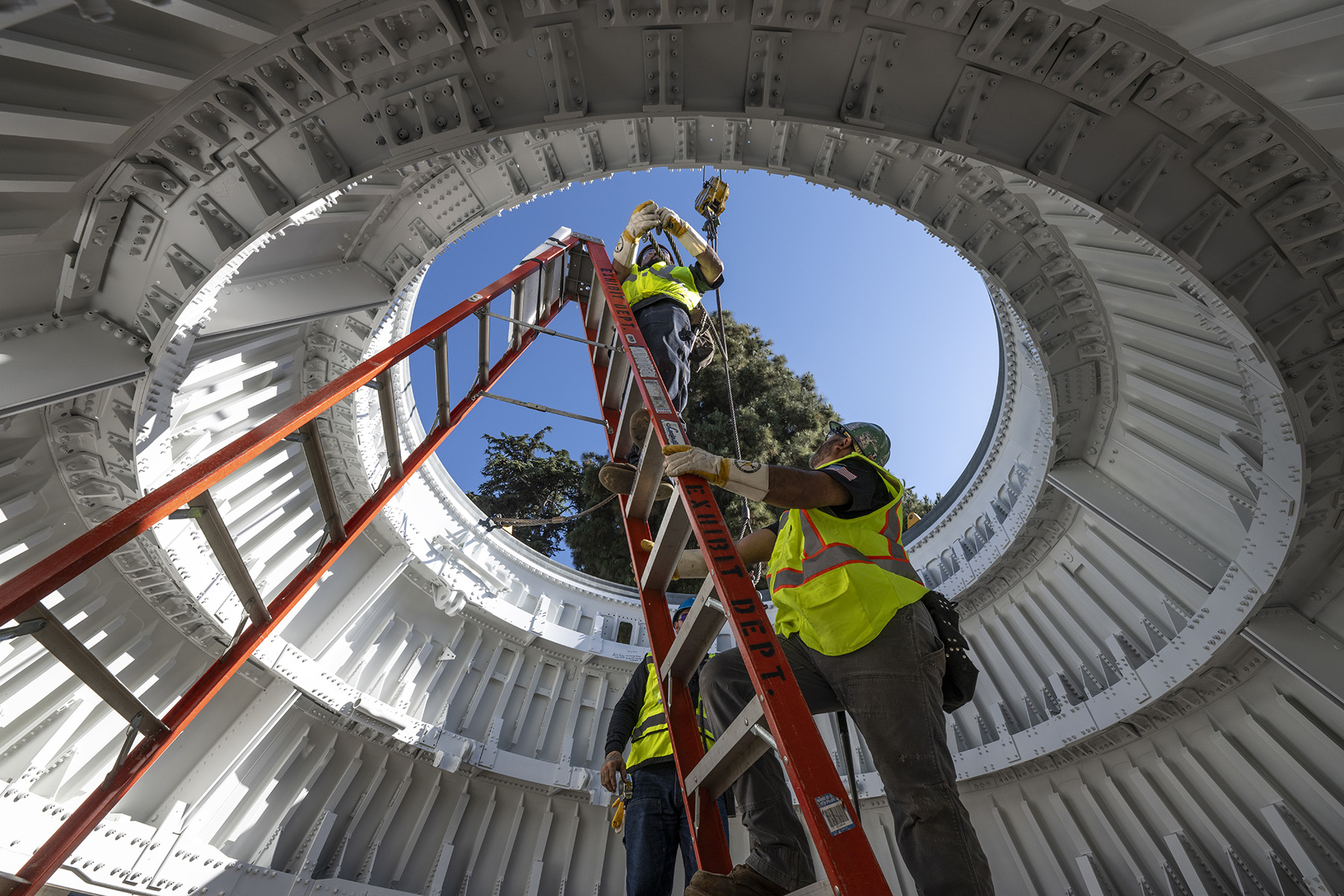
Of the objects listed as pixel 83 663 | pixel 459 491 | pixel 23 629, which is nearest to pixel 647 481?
pixel 83 663

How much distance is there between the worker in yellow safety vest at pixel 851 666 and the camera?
2.76 m

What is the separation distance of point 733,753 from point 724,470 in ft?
4.53

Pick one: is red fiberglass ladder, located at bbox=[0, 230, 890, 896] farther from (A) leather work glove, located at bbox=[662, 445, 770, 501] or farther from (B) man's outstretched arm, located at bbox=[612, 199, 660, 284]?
(B) man's outstretched arm, located at bbox=[612, 199, 660, 284]

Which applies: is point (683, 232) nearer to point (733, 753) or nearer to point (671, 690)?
point (671, 690)

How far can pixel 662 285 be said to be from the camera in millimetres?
7387

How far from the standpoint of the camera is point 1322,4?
370 centimetres

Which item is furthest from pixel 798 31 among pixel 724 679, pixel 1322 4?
pixel 724 679

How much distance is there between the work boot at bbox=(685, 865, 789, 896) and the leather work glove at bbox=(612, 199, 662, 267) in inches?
241

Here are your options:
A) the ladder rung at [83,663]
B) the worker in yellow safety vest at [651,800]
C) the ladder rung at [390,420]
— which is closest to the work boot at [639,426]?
the worker in yellow safety vest at [651,800]

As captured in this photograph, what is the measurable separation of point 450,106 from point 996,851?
11833mm

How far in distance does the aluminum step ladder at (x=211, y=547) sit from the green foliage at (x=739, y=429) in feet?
39.2

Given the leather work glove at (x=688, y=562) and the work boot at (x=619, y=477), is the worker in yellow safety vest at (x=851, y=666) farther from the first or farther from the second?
the work boot at (x=619, y=477)

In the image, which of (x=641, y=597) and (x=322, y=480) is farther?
(x=322, y=480)

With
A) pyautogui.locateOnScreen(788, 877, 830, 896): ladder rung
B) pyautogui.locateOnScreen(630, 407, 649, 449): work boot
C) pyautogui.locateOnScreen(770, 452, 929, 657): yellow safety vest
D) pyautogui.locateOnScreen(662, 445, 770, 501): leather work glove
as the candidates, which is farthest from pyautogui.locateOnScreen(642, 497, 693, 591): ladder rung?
pyautogui.locateOnScreen(788, 877, 830, 896): ladder rung
